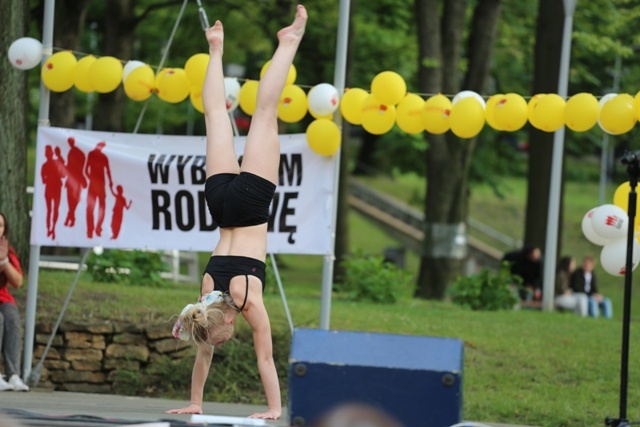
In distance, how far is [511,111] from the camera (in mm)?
10719

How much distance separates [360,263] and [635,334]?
4157 millimetres

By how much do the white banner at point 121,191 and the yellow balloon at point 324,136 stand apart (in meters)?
0.27

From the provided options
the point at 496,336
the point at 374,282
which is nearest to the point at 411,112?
the point at 496,336

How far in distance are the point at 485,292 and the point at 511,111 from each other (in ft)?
19.7

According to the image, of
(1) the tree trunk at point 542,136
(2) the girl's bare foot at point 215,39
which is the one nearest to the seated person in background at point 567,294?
(1) the tree trunk at point 542,136

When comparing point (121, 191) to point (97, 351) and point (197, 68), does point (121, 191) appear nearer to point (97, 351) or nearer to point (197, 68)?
point (197, 68)

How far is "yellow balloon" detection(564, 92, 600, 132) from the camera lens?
10391mm

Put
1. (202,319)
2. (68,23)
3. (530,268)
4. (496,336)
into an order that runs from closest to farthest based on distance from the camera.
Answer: (202,319) → (496,336) → (530,268) → (68,23)

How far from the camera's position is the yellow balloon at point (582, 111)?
1039cm

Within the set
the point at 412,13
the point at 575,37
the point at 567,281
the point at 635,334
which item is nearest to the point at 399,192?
the point at 412,13

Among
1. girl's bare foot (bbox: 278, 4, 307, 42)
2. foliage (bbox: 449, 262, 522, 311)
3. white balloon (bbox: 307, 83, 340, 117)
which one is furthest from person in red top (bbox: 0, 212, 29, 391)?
foliage (bbox: 449, 262, 522, 311)

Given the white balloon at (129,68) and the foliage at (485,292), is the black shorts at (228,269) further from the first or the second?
the foliage at (485,292)

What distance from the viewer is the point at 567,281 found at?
19.0 metres

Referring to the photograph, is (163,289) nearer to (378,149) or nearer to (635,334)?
(635,334)
